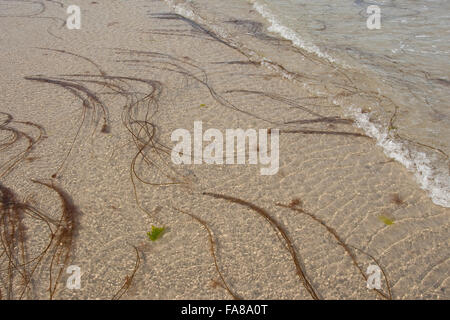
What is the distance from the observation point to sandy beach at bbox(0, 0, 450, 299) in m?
3.12

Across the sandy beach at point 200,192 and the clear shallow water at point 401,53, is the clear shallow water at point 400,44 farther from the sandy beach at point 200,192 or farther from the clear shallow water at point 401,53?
the sandy beach at point 200,192

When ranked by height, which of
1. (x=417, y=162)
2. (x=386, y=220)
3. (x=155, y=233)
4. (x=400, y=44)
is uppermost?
(x=400, y=44)

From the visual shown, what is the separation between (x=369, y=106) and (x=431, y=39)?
3634mm

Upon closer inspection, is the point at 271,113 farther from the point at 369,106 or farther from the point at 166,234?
the point at 166,234

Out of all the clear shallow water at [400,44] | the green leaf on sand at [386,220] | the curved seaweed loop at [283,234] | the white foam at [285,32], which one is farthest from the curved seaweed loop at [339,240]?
the white foam at [285,32]

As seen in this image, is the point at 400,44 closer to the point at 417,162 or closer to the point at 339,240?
the point at 417,162

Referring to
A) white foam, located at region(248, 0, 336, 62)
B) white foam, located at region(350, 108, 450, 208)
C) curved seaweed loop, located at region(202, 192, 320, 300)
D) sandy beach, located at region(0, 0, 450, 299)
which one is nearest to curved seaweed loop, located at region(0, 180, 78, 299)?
sandy beach, located at region(0, 0, 450, 299)

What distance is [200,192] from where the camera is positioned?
3.92 m

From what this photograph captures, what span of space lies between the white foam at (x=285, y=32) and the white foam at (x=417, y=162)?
2660mm

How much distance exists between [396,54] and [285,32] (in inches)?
106

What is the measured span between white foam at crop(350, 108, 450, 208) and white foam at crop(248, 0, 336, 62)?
8.73 ft

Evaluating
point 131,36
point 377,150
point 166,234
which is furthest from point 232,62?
point 166,234

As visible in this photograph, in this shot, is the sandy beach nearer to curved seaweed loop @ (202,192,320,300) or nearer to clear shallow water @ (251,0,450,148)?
curved seaweed loop @ (202,192,320,300)

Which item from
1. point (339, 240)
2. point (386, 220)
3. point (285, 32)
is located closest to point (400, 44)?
point (285, 32)
